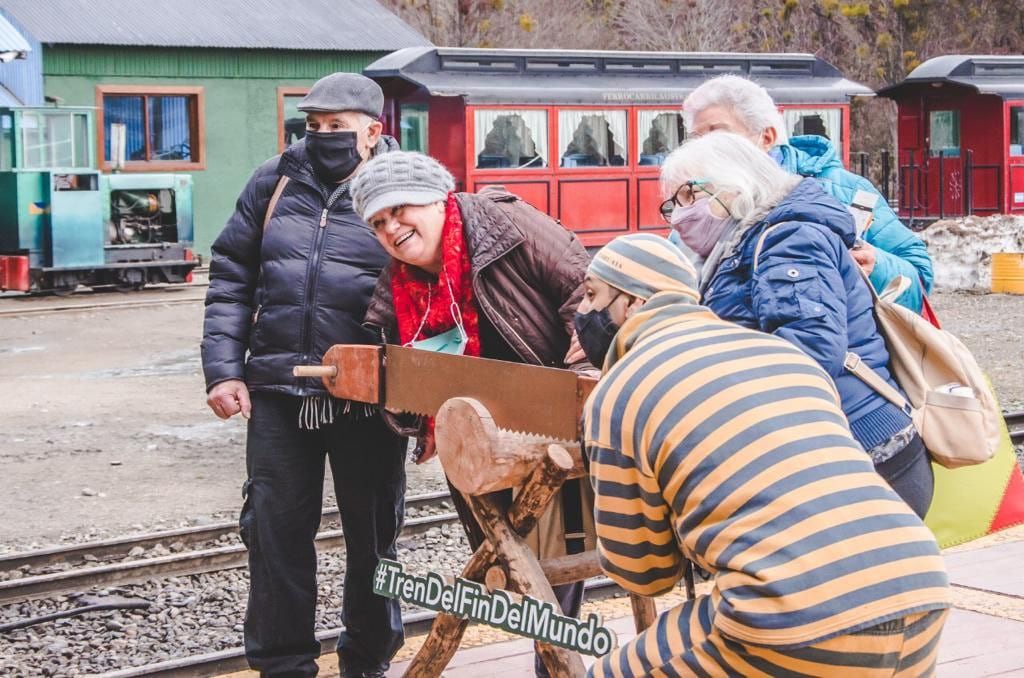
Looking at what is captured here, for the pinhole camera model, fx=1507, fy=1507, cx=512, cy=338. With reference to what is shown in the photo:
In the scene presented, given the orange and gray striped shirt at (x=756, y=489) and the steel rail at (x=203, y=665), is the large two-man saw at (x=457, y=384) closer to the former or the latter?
the orange and gray striped shirt at (x=756, y=489)

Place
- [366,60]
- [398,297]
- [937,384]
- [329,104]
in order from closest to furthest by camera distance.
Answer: [937,384] → [398,297] → [329,104] → [366,60]

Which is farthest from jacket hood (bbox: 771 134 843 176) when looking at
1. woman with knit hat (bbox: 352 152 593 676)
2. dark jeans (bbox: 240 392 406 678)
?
dark jeans (bbox: 240 392 406 678)

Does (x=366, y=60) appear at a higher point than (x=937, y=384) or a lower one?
higher

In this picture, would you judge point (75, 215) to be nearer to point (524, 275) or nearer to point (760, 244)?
point (524, 275)

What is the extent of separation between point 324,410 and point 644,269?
1.76 meters

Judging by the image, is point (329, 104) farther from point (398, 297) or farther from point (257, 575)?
point (257, 575)

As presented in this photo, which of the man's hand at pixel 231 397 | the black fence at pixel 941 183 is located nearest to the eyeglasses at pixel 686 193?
the man's hand at pixel 231 397

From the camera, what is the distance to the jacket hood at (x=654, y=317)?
2.81 metres

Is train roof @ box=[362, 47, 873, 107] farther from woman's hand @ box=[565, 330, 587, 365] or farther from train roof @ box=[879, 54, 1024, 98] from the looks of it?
woman's hand @ box=[565, 330, 587, 365]

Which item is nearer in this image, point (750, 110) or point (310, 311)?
point (750, 110)

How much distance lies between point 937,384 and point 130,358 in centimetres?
1197

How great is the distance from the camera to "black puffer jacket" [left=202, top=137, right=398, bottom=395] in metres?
4.40

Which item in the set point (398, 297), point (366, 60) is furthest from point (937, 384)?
point (366, 60)

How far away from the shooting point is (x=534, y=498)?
346cm
